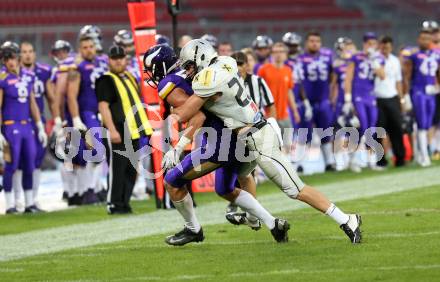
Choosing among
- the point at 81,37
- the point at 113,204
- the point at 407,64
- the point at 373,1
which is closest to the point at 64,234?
the point at 113,204

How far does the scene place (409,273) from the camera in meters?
5.89

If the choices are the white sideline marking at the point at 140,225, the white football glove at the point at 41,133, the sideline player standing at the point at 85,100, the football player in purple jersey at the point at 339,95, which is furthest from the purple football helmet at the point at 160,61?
the football player in purple jersey at the point at 339,95

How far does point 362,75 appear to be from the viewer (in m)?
13.9

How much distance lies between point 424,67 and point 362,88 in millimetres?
904

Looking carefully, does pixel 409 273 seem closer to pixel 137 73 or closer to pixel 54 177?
pixel 137 73

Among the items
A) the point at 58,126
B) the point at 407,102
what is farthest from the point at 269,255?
the point at 407,102

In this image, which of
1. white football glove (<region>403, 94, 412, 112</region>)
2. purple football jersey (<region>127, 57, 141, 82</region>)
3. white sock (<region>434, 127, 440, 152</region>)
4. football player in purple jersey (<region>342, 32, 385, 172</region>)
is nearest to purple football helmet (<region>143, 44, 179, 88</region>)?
purple football jersey (<region>127, 57, 141, 82</region>)

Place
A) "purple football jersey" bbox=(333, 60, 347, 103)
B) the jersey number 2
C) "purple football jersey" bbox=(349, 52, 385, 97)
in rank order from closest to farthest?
the jersey number 2
"purple football jersey" bbox=(349, 52, 385, 97)
"purple football jersey" bbox=(333, 60, 347, 103)

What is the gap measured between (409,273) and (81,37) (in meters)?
6.02

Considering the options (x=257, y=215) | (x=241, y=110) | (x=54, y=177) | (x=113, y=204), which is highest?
(x=241, y=110)

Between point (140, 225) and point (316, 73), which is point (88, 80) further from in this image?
point (316, 73)

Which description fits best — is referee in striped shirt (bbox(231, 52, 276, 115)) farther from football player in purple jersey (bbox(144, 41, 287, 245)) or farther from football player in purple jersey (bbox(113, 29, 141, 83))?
football player in purple jersey (bbox(144, 41, 287, 245))

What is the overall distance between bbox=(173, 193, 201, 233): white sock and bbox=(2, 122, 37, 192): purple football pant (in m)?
3.53

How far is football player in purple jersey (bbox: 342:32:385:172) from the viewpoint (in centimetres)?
1370
